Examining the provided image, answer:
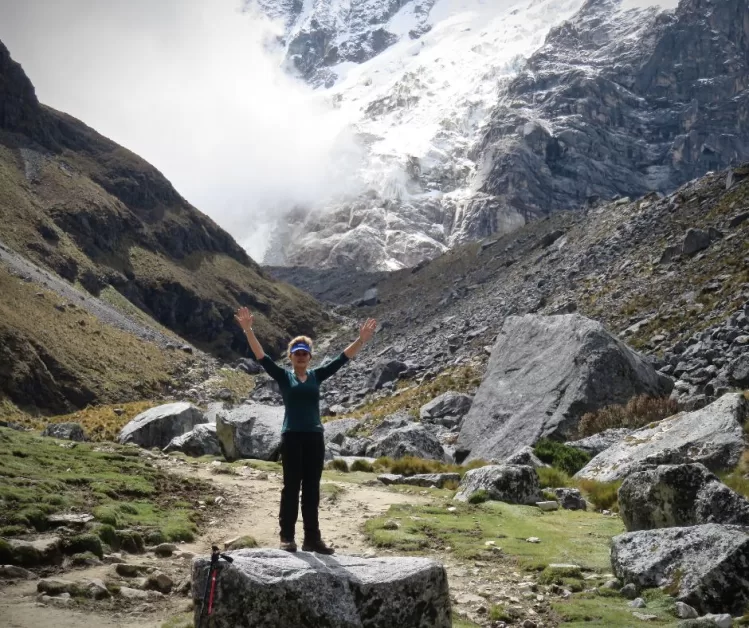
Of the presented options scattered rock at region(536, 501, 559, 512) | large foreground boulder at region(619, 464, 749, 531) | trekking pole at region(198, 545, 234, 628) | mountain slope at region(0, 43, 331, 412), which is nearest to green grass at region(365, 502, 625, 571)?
scattered rock at region(536, 501, 559, 512)

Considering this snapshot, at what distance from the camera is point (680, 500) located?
11812mm

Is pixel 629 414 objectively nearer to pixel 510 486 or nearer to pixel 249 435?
pixel 510 486

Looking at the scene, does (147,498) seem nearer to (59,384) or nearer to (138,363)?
(59,384)

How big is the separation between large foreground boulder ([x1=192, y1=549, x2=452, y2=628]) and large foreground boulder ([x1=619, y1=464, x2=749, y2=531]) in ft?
18.4

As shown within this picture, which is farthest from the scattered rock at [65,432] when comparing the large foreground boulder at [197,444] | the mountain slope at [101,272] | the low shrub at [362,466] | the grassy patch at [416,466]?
the mountain slope at [101,272]

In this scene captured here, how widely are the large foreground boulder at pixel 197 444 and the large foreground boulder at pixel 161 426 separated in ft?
9.45

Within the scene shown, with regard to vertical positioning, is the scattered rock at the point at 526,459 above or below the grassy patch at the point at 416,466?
above

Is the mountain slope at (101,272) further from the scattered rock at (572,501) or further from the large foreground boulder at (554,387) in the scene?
the scattered rock at (572,501)

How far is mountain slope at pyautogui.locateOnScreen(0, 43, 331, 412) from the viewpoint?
72.9m

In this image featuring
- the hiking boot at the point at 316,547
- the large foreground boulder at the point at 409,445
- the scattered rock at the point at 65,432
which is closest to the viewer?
the hiking boot at the point at 316,547

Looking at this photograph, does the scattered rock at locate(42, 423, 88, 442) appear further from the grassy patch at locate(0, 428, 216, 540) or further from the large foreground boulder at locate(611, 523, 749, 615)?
the large foreground boulder at locate(611, 523, 749, 615)

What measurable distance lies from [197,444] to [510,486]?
15437 mm

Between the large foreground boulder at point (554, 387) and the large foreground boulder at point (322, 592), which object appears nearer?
the large foreground boulder at point (322, 592)

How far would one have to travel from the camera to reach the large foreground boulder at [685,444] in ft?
53.1
